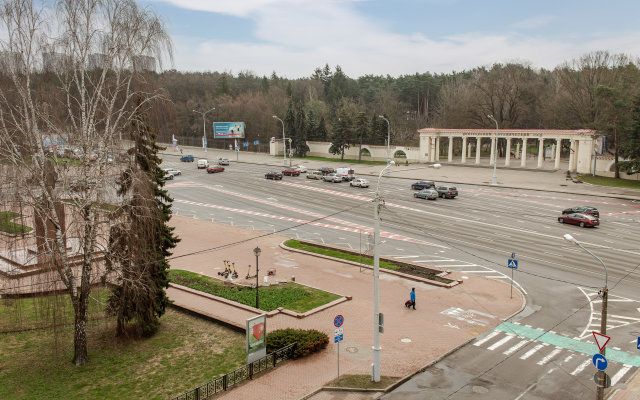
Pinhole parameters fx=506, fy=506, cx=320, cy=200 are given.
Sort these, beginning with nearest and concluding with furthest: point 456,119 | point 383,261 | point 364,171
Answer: point 383,261 → point 364,171 → point 456,119

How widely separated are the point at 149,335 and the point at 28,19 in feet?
41.7

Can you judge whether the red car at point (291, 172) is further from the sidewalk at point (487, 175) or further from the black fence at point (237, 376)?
the black fence at point (237, 376)

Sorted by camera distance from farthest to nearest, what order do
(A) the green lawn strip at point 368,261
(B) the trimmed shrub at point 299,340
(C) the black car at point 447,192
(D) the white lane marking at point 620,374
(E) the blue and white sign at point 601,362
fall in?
(C) the black car at point 447,192, (A) the green lawn strip at point 368,261, (B) the trimmed shrub at point 299,340, (D) the white lane marking at point 620,374, (E) the blue and white sign at point 601,362

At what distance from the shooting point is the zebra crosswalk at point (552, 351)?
18922 mm

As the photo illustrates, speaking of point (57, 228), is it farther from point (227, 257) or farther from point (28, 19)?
point (227, 257)

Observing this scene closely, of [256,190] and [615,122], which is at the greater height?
[615,122]

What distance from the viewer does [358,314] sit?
24.2 metres

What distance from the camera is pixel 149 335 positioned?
2120 centimetres

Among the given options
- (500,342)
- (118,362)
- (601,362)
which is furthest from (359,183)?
(601,362)

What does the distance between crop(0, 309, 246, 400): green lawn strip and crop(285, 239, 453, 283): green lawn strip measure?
12.3 metres

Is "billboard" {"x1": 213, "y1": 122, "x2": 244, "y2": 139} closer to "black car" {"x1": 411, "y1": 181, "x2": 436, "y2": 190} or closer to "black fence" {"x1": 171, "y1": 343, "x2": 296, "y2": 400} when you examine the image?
"black car" {"x1": 411, "y1": 181, "x2": 436, "y2": 190}

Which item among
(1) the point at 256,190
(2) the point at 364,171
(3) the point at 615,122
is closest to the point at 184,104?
(2) the point at 364,171

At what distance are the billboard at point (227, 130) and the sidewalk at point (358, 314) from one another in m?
78.1

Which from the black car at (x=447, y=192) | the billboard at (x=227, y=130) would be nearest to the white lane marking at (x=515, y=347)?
the black car at (x=447, y=192)
